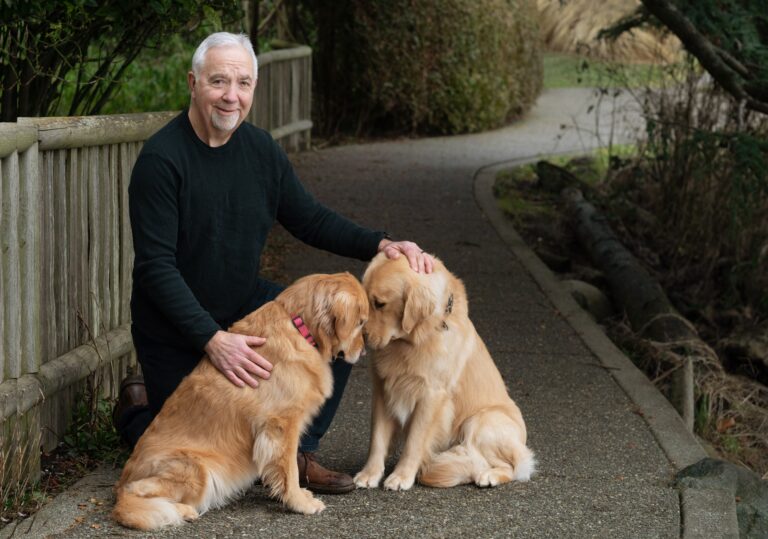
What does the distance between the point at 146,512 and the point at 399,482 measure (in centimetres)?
121

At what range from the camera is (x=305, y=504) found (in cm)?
466

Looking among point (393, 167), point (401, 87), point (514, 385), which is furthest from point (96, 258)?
point (401, 87)

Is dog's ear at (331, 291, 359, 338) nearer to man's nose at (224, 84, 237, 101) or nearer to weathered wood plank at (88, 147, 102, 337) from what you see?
man's nose at (224, 84, 237, 101)

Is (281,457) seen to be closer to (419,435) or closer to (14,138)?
(419,435)

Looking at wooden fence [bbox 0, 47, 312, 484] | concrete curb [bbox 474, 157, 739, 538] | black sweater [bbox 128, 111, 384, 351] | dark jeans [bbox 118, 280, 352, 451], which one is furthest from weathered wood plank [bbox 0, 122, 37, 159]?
concrete curb [bbox 474, 157, 739, 538]

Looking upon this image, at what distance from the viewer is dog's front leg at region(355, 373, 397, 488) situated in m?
5.06

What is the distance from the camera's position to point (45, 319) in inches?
204

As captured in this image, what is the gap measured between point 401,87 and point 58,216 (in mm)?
12872

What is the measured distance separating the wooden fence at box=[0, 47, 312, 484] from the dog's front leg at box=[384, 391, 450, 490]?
1.62 m

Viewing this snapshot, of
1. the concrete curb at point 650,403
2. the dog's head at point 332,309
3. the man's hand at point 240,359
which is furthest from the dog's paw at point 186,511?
the concrete curb at point 650,403

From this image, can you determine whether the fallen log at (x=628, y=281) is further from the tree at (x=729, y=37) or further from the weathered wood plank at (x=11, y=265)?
the weathered wood plank at (x=11, y=265)

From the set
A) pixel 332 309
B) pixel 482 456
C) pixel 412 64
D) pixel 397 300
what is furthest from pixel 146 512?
pixel 412 64

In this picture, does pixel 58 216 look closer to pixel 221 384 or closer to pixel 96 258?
pixel 96 258

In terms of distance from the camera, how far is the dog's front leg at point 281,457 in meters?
4.46
